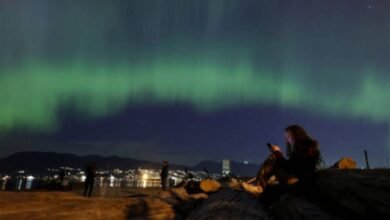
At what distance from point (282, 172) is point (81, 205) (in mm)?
4855

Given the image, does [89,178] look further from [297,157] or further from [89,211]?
[297,157]

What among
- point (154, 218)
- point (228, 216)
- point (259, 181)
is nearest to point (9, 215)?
point (154, 218)

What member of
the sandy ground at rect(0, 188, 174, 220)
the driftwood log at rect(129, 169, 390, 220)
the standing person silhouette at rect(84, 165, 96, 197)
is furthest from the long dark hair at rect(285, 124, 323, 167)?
the standing person silhouette at rect(84, 165, 96, 197)

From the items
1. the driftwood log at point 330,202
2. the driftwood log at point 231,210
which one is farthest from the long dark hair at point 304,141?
the driftwood log at point 231,210

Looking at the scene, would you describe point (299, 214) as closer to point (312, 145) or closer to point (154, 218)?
point (312, 145)

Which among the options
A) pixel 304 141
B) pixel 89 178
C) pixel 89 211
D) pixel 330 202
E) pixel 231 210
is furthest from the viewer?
pixel 89 178

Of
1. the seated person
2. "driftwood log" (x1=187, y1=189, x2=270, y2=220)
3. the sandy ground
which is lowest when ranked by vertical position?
the sandy ground

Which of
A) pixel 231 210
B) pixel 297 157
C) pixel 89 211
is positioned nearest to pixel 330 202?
pixel 297 157

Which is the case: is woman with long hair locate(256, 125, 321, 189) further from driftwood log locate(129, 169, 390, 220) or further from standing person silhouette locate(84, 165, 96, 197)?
standing person silhouette locate(84, 165, 96, 197)

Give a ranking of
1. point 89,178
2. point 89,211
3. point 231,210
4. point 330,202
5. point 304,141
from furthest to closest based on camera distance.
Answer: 1. point 89,178
2. point 89,211
3. point 304,141
4. point 330,202
5. point 231,210

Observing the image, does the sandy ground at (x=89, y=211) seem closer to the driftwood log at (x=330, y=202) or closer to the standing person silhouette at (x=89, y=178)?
the driftwood log at (x=330, y=202)

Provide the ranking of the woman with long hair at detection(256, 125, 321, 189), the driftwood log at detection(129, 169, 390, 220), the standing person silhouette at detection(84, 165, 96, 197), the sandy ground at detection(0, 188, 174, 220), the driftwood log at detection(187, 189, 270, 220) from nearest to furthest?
the driftwood log at detection(129, 169, 390, 220)
the driftwood log at detection(187, 189, 270, 220)
the woman with long hair at detection(256, 125, 321, 189)
the sandy ground at detection(0, 188, 174, 220)
the standing person silhouette at detection(84, 165, 96, 197)

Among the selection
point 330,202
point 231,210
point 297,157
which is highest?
point 297,157

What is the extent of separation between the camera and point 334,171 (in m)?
7.41
